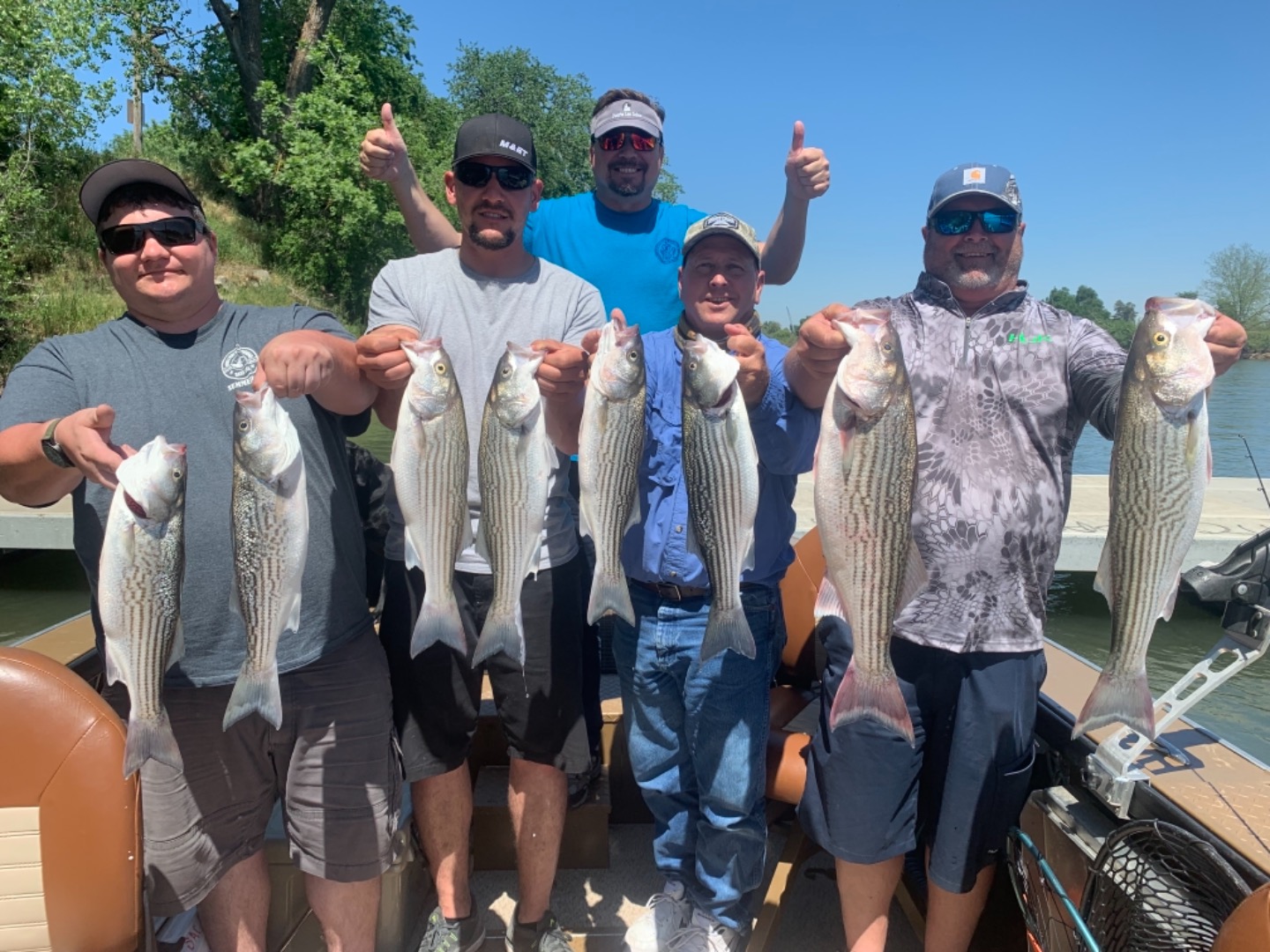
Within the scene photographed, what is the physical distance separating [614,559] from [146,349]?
5.77 ft

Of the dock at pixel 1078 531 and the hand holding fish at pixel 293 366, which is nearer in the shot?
the hand holding fish at pixel 293 366

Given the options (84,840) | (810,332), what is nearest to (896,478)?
(810,332)

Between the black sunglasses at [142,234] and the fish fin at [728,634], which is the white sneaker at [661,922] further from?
the black sunglasses at [142,234]

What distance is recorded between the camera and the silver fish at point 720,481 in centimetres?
243

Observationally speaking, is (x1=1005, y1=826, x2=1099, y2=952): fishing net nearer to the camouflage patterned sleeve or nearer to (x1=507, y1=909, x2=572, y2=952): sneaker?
the camouflage patterned sleeve

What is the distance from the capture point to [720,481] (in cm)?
254

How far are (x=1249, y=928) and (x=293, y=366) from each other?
2.72 meters

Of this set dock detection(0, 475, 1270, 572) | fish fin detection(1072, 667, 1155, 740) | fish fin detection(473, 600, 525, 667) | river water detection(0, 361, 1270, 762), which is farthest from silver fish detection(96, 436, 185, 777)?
river water detection(0, 361, 1270, 762)

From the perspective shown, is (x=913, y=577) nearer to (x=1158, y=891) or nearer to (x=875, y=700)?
(x=875, y=700)

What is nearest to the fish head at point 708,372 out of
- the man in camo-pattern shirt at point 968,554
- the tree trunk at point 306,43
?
the man in camo-pattern shirt at point 968,554

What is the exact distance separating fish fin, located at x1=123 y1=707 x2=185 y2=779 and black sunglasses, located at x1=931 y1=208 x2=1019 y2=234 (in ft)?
10.3

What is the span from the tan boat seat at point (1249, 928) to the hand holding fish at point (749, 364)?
1761mm

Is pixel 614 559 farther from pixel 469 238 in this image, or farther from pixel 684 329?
pixel 469 238

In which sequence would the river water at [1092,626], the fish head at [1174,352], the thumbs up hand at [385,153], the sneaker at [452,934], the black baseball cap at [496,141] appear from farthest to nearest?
the river water at [1092,626], the thumbs up hand at [385,153], the sneaker at [452,934], the black baseball cap at [496,141], the fish head at [1174,352]
